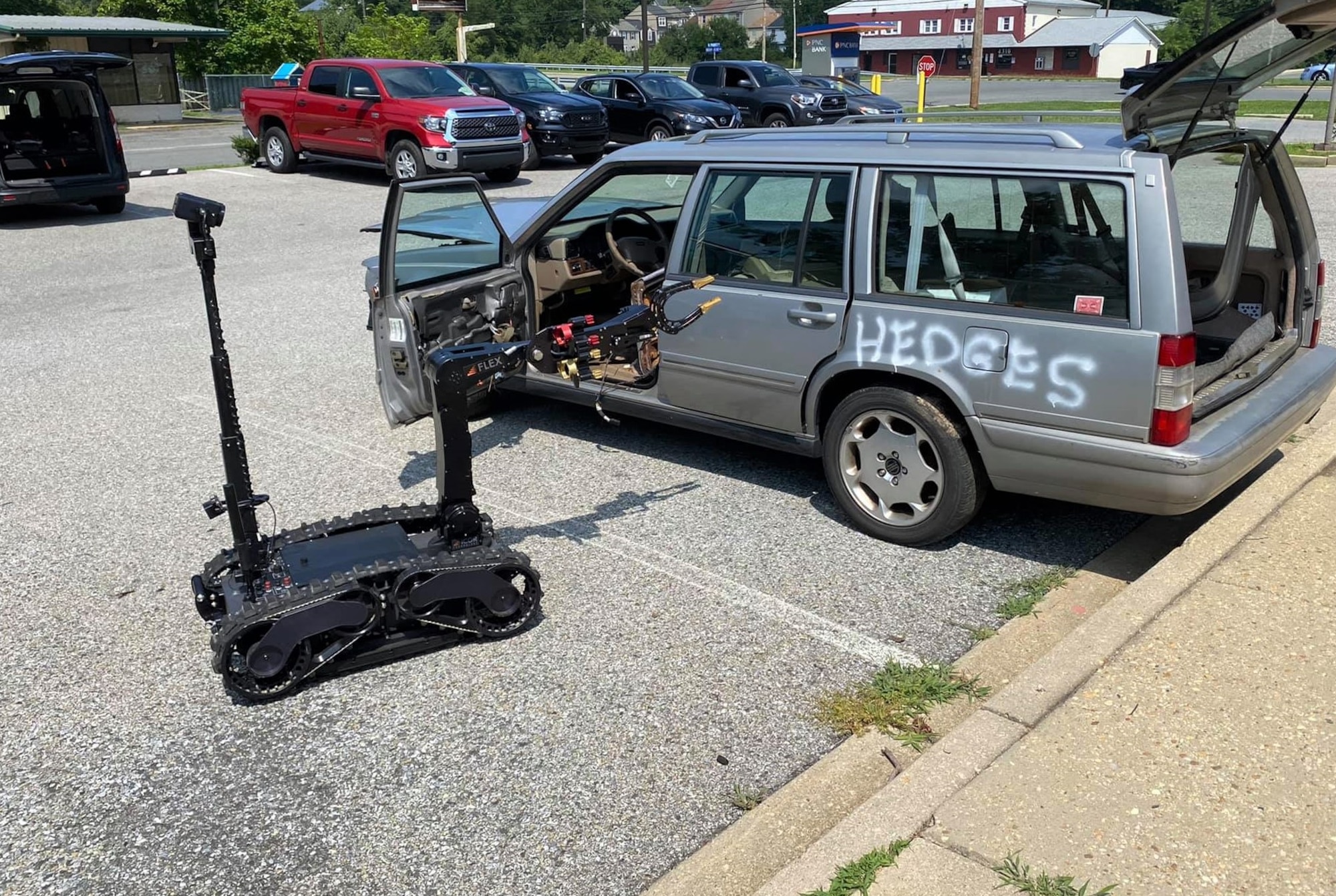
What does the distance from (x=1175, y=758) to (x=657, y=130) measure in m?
19.8

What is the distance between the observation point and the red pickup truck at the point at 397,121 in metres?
17.2

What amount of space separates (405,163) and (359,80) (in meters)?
1.79

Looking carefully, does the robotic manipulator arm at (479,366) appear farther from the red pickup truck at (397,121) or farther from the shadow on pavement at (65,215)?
the shadow on pavement at (65,215)

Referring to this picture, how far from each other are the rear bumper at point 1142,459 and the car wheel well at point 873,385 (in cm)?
15

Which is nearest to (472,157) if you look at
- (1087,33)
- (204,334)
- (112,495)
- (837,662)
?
(204,334)

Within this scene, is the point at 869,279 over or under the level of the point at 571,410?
over

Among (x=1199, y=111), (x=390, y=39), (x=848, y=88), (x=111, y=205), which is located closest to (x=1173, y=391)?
(x=1199, y=111)

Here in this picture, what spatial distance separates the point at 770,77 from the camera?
83.7ft

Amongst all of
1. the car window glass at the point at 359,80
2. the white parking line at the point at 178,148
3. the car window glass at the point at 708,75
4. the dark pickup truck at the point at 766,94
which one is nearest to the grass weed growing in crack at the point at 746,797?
the car window glass at the point at 359,80

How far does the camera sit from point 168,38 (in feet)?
118

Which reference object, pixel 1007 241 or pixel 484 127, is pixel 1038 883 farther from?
pixel 484 127

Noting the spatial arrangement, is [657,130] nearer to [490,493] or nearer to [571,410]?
[571,410]

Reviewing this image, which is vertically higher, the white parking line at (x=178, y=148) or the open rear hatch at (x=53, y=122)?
the open rear hatch at (x=53, y=122)

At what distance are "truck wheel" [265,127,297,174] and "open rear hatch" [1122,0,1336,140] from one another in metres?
17.6
